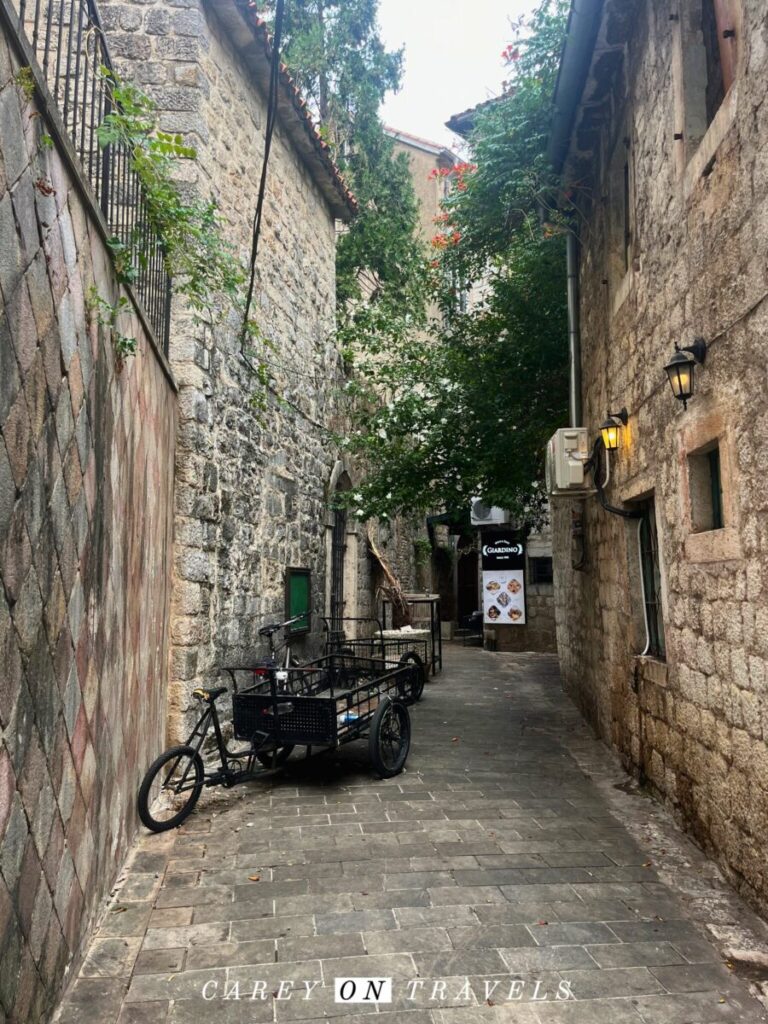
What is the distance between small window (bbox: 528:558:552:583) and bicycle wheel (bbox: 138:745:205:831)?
12.7m

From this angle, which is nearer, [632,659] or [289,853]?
[289,853]

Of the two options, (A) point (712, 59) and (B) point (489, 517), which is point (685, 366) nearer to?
(A) point (712, 59)

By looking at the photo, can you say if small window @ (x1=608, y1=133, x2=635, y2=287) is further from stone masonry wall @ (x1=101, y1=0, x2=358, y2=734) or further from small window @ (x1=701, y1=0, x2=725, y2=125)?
stone masonry wall @ (x1=101, y1=0, x2=358, y2=734)

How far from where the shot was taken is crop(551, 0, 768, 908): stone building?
3.28 meters

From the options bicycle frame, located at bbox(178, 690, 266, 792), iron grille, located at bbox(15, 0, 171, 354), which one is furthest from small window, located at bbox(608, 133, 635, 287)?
bicycle frame, located at bbox(178, 690, 266, 792)

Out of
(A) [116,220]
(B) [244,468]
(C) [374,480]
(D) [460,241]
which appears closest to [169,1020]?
(A) [116,220]

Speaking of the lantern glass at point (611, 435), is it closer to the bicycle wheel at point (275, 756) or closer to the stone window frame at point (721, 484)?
the stone window frame at point (721, 484)

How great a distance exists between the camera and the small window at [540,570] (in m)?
16.6

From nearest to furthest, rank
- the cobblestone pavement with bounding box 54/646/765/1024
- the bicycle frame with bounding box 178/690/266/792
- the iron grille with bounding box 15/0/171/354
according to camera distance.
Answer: the cobblestone pavement with bounding box 54/646/765/1024
the iron grille with bounding box 15/0/171/354
the bicycle frame with bounding box 178/690/266/792

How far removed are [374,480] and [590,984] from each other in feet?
25.3

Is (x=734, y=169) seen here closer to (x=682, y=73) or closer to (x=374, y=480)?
(x=682, y=73)

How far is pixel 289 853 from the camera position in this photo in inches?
153

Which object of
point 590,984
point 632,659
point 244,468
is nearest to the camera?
point 590,984

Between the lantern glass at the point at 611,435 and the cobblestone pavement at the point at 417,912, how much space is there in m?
2.46
